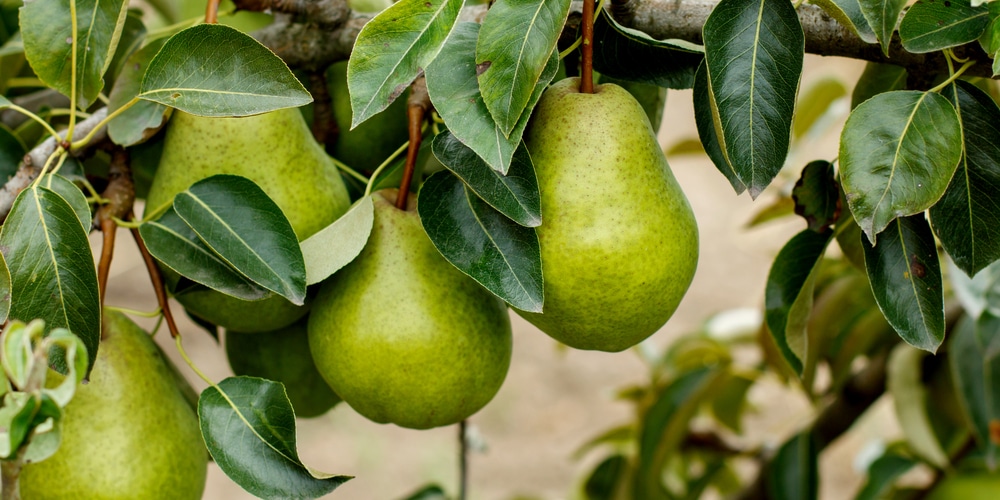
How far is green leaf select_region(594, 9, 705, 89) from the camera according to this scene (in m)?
0.69

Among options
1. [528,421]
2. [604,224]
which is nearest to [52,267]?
[604,224]

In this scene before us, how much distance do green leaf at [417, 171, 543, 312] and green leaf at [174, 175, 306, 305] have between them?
3.9 inches

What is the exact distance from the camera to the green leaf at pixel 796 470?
1.25 meters

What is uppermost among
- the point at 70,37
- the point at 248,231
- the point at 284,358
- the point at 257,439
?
the point at 70,37

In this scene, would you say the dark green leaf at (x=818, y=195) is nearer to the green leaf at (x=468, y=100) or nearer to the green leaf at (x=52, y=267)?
the green leaf at (x=468, y=100)

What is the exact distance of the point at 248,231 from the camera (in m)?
0.66

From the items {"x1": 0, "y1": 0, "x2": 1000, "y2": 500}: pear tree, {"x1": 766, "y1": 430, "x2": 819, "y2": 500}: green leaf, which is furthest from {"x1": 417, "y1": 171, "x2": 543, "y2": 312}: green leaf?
{"x1": 766, "y1": 430, "x2": 819, "y2": 500}: green leaf

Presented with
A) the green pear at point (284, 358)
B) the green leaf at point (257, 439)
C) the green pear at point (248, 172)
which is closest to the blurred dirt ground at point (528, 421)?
the green pear at point (284, 358)

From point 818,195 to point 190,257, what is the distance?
0.49 meters

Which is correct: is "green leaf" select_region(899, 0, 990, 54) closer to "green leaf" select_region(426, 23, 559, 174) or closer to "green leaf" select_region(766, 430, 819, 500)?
"green leaf" select_region(426, 23, 559, 174)

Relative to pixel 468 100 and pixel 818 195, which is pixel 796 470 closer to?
pixel 818 195

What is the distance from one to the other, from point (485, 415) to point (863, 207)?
311 centimetres

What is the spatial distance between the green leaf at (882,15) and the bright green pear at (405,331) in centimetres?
34

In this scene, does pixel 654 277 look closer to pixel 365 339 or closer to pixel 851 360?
pixel 365 339
